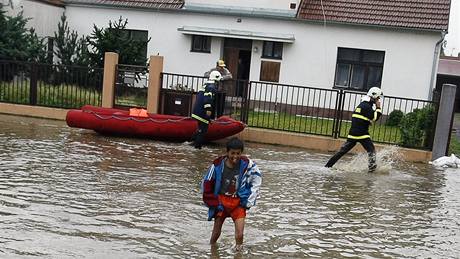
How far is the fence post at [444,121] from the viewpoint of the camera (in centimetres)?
1413

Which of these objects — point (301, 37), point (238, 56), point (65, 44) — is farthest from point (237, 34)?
point (65, 44)

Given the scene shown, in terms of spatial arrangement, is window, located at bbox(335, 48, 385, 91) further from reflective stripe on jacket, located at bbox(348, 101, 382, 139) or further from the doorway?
reflective stripe on jacket, located at bbox(348, 101, 382, 139)

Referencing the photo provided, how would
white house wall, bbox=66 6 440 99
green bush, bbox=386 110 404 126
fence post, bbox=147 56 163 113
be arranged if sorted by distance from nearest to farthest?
fence post, bbox=147 56 163 113
green bush, bbox=386 110 404 126
white house wall, bbox=66 6 440 99

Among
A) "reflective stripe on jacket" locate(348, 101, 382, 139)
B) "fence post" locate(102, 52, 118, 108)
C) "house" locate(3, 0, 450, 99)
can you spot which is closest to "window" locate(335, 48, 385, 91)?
"house" locate(3, 0, 450, 99)

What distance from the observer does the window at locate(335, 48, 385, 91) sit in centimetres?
2270

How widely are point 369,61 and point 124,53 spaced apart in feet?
31.4

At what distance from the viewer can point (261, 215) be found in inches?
309

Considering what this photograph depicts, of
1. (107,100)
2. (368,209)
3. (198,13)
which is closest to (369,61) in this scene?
(198,13)

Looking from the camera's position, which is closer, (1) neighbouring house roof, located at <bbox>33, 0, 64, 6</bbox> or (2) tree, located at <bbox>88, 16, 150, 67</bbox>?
(2) tree, located at <bbox>88, 16, 150, 67</bbox>

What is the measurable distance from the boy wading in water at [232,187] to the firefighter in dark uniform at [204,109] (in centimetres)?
725

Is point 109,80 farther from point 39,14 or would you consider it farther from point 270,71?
point 39,14

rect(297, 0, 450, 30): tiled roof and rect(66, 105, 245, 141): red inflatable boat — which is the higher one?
rect(297, 0, 450, 30): tiled roof

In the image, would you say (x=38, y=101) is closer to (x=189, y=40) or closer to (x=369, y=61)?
(x=189, y=40)

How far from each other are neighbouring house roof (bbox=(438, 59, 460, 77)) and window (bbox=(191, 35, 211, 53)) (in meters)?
20.0
